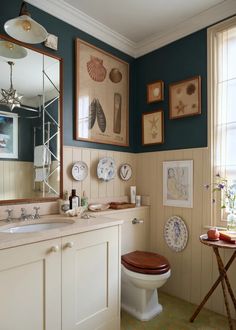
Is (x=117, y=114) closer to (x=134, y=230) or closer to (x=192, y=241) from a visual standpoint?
(x=134, y=230)

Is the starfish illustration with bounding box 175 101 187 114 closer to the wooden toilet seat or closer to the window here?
the window

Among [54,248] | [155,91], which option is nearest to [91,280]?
[54,248]

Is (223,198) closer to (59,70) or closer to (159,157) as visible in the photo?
(159,157)

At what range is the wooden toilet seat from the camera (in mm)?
1926

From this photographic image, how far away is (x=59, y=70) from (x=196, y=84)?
51.2 inches

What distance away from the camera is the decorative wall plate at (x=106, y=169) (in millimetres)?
2367

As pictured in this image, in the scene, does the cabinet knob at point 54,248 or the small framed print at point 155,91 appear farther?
Result: the small framed print at point 155,91

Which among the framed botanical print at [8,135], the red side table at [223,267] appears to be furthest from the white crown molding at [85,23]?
the red side table at [223,267]

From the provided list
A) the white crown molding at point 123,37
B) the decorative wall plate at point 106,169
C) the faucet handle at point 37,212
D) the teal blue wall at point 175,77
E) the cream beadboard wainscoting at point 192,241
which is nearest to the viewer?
the faucet handle at point 37,212

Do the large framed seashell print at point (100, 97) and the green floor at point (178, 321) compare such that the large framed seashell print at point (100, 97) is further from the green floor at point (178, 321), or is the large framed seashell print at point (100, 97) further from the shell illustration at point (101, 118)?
the green floor at point (178, 321)

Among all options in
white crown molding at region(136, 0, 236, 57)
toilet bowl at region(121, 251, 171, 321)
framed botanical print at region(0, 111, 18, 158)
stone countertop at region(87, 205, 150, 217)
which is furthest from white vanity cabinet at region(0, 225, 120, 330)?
white crown molding at region(136, 0, 236, 57)

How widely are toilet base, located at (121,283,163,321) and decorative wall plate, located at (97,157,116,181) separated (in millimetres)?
1044

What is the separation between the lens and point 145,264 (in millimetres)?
1970

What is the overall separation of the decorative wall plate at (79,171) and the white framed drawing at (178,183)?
34.0 inches
